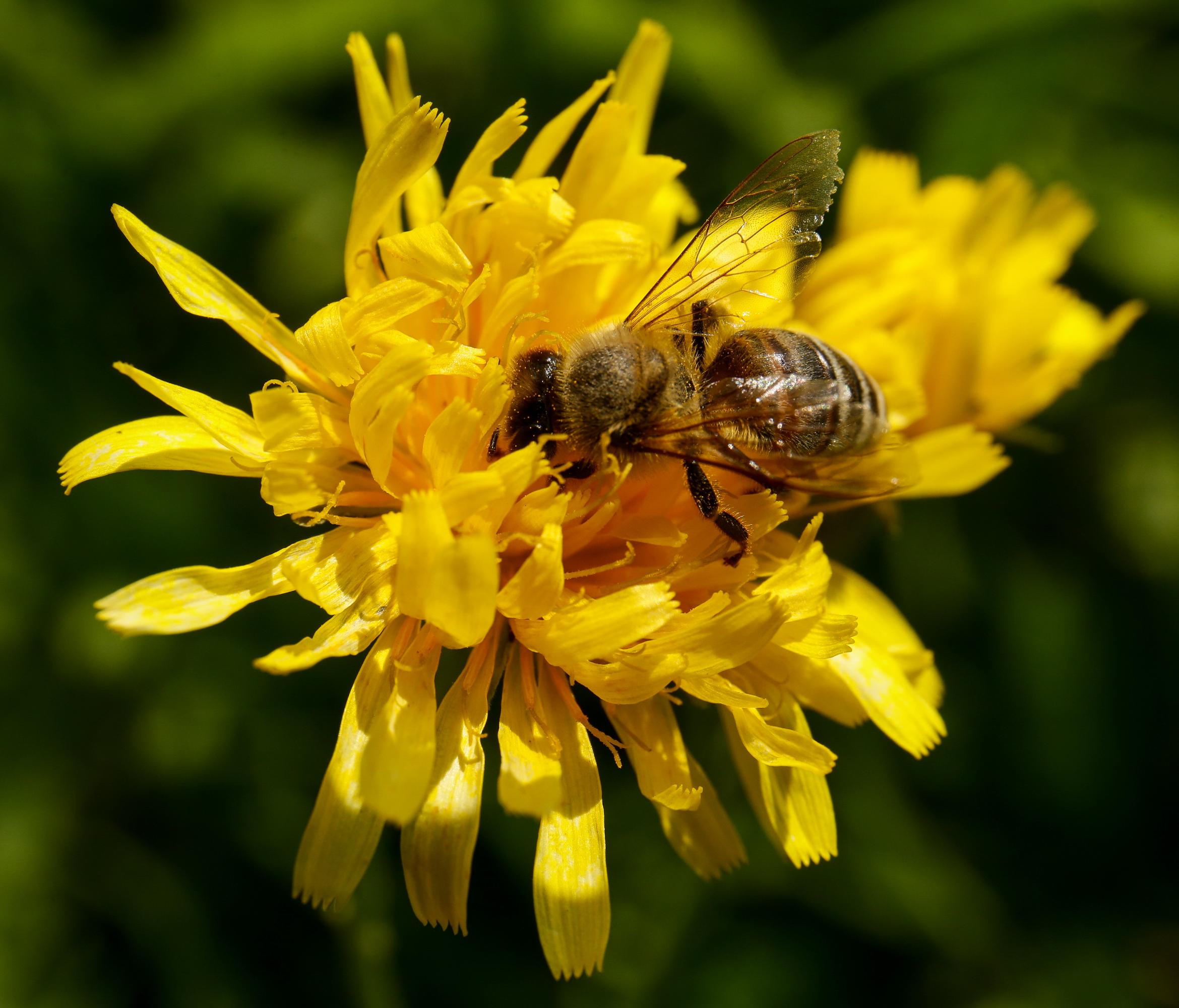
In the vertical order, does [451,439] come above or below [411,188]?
below

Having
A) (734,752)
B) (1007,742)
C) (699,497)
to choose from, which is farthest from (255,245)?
(1007,742)

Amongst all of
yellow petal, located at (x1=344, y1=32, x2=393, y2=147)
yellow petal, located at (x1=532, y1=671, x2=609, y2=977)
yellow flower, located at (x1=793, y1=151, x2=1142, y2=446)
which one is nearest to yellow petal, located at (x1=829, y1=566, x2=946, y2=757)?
yellow flower, located at (x1=793, y1=151, x2=1142, y2=446)

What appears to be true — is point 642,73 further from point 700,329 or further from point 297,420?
point 297,420

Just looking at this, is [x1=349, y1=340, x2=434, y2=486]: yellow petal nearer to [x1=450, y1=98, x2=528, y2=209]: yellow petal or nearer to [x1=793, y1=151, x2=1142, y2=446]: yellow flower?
[x1=450, y1=98, x2=528, y2=209]: yellow petal

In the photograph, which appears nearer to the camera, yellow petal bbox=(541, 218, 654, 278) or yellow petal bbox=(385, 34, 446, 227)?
yellow petal bbox=(541, 218, 654, 278)

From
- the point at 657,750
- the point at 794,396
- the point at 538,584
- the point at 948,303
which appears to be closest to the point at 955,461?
the point at 948,303

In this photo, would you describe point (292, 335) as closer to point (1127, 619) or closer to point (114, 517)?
point (114, 517)
